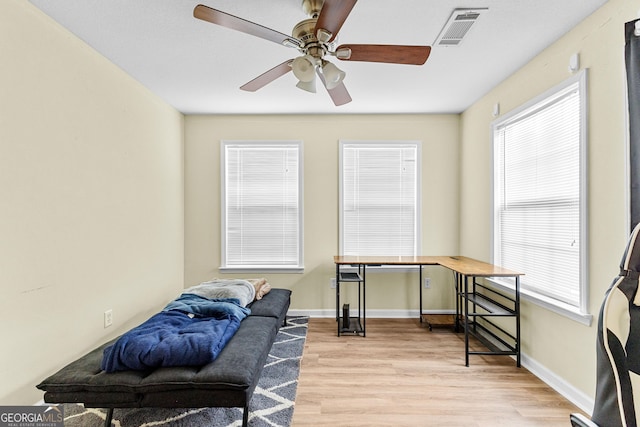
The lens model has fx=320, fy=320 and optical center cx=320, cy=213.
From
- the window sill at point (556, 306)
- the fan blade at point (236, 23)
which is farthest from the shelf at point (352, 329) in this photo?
the fan blade at point (236, 23)

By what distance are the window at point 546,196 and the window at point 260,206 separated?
226cm

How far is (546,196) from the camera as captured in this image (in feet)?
8.07

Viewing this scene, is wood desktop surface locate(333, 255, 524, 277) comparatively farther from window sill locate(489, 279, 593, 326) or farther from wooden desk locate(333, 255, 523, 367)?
window sill locate(489, 279, 593, 326)

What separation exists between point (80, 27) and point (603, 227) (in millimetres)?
3535

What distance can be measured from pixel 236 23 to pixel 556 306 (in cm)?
268

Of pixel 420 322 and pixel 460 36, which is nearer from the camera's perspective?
pixel 460 36

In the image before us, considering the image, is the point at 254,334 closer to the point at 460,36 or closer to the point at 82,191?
the point at 82,191

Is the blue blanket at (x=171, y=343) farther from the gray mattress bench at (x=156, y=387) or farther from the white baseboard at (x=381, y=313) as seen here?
the white baseboard at (x=381, y=313)

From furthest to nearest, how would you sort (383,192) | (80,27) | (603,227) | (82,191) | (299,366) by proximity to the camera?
(383,192)
(299,366)
(82,191)
(80,27)
(603,227)

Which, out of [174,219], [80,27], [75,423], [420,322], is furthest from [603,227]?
[174,219]

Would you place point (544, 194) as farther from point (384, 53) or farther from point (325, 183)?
point (325, 183)

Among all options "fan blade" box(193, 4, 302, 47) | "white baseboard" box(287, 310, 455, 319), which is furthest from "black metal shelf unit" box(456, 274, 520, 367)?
"fan blade" box(193, 4, 302, 47)

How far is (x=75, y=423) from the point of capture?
193 centimetres

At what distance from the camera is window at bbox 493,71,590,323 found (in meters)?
2.13
